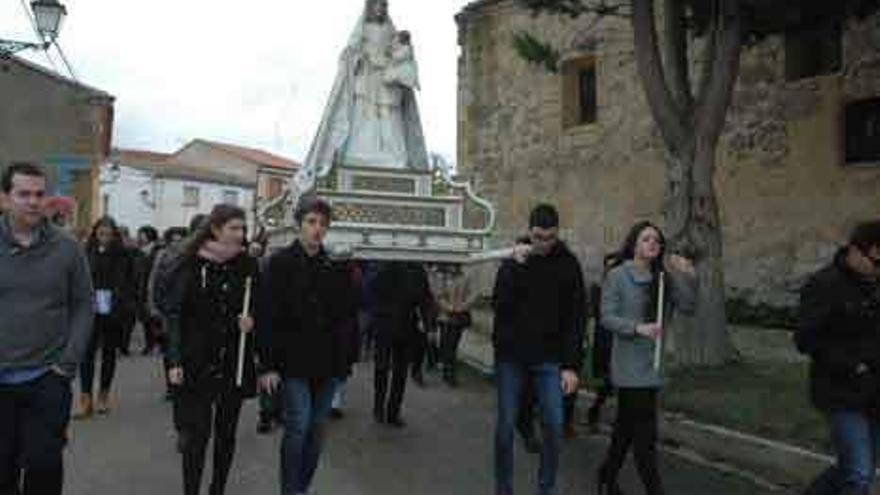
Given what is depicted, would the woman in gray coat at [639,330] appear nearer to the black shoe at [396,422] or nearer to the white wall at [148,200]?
the black shoe at [396,422]

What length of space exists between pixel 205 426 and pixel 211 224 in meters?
1.09

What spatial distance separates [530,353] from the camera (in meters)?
6.38

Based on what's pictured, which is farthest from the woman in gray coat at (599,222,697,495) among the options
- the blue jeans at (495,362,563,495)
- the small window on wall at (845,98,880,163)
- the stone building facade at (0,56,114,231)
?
the stone building facade at (0,56,114,231)

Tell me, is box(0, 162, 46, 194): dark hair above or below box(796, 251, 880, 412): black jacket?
above

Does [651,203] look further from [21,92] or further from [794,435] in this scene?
[21,92]

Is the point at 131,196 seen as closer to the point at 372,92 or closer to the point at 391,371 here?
the point at 372,92

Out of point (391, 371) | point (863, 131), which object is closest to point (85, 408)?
point (391, 371)

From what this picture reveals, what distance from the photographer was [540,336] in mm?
6371

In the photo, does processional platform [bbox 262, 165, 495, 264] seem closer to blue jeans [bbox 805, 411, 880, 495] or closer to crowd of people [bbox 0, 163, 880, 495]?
crowd of people [bbox 0, 163, 880, 495]

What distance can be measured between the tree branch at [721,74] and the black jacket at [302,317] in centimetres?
680

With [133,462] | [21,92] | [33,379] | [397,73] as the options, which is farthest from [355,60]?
[21,92]

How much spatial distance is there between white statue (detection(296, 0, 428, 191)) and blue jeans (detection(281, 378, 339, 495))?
5.74 meters

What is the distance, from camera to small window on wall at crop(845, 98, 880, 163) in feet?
59.7

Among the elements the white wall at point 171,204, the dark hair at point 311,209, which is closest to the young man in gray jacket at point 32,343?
the dark hair at point 311,209
